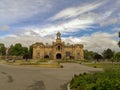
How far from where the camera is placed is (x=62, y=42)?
5226 inches

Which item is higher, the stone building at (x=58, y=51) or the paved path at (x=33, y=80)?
the stone building at (x=58, y=51)

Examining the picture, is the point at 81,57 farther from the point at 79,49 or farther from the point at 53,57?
the point at 53,57

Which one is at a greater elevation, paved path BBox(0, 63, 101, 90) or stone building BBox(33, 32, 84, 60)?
stone building BBox(33, 32, 84, 60)

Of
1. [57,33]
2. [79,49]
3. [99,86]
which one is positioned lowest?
[99,86]

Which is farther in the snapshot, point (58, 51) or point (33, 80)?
point (58, 51)

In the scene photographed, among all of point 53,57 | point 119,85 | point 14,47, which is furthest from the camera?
point 14,47

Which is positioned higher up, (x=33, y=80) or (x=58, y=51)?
(x=58, y=51)

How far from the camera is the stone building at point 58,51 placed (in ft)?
432

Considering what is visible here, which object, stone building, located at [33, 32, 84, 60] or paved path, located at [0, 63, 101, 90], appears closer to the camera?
paved path, located at [0, 63, 101, 90]

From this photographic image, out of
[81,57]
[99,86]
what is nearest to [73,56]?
[81,57]

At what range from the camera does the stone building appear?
13162cm

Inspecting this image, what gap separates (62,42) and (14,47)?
35450mm

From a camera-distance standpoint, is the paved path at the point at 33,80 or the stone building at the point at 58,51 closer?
the paved path at the point at 33,80

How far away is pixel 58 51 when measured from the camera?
132 m
